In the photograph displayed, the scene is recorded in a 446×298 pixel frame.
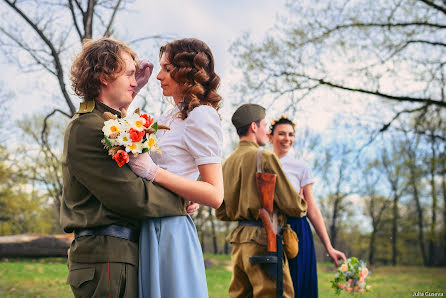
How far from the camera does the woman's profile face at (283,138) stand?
5324mm

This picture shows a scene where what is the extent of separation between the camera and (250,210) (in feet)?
13.7

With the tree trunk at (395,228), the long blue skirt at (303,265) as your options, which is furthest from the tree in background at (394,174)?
the long blue skirt at (303,265)

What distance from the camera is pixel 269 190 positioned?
4098mm

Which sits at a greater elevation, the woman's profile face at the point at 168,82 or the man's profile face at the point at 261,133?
the man's profile face at the point at 261,133

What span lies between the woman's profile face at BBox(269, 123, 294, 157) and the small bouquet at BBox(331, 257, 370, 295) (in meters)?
1.49

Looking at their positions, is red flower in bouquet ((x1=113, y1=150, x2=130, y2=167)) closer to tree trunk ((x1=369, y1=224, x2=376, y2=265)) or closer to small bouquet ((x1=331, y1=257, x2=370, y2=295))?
small bouquet ((x1=331, y1=257, x2=370, y2=295))

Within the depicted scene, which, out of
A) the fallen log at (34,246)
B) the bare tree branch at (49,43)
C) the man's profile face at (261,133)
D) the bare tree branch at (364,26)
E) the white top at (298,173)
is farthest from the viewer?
the fallen log at (34,246)

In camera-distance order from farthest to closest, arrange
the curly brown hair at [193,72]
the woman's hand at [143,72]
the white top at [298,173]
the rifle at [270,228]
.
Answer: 1. the white top at [298,173]
2. the rifle at [270,228]
3. the woman's hand at [143,72]
4. the curly brown hair at [193,72]

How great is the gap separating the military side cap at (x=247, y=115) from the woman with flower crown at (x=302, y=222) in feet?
2.66

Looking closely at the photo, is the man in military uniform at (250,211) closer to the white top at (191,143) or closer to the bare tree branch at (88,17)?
the white top at (191,143)

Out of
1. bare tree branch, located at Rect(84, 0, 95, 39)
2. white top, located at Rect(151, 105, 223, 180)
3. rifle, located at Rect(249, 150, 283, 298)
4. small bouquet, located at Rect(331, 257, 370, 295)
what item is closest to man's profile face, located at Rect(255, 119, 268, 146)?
rifle, located at Rect(249, 150, 283, 298)

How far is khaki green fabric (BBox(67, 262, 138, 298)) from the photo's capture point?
2.01 metres

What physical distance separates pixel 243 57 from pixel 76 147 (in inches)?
392

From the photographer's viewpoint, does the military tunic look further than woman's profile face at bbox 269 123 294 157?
No
